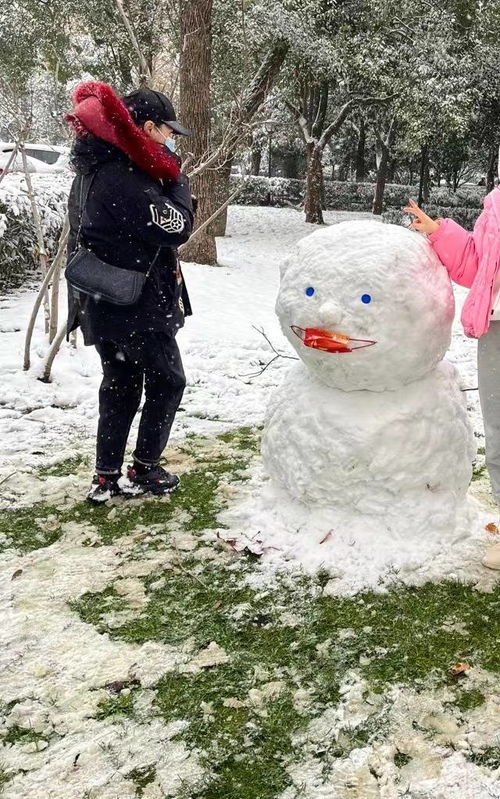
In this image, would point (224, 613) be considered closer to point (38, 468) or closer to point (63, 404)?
point (38, 468)

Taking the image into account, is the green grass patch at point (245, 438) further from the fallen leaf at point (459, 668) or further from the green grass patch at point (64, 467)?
the fallen leaf at point (459, 668)

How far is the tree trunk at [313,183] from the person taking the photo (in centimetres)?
1481

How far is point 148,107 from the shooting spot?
2.73m

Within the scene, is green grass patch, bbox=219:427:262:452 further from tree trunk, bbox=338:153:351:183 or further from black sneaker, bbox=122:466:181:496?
tree trunk, bbox=338:153:351:183

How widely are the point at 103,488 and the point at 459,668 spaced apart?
5.77 feet

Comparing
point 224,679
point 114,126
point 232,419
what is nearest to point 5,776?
point 224,679

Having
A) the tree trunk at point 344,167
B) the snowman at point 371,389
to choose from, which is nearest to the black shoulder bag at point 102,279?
the snowman at point 371,389

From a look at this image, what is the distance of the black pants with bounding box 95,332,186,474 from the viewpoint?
9.39 ft

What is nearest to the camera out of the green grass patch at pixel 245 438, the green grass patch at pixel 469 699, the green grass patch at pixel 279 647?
the green grass patch at pixel 279 647

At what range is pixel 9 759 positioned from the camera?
1.71 metres

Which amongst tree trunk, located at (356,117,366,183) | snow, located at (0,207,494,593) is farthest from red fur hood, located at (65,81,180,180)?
tree trunk, located at (356,117,366,183)

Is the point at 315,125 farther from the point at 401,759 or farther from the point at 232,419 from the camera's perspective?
the point at 401,759

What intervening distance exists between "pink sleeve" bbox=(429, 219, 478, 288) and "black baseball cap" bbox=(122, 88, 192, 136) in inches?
46.5

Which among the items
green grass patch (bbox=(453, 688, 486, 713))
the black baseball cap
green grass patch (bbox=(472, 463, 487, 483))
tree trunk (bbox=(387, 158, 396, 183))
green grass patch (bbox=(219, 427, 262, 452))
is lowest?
green grass patch (bbox=(219, 427, 262, 452))
